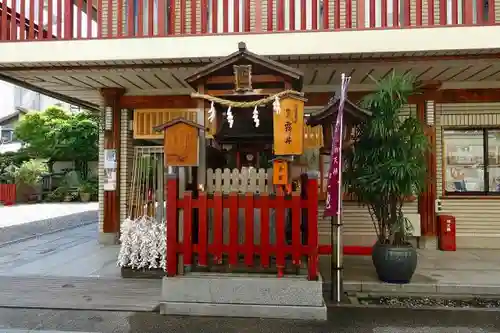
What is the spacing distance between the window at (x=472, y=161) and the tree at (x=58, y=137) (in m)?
22.0

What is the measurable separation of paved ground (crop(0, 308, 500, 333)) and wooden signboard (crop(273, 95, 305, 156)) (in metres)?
2.22

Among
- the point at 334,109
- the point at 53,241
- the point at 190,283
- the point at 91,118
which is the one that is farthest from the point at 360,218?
the point at 91,118

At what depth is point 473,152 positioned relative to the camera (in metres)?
9.58

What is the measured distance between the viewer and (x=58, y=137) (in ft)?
87.0

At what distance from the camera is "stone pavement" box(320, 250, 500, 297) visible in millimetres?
6418

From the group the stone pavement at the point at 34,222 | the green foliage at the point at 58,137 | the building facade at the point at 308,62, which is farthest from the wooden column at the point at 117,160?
the green foliage at the point at 58,137

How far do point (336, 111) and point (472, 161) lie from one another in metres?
5.55

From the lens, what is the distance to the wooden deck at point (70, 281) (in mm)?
5844

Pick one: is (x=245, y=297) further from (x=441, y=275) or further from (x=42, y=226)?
(x=42, y=226)

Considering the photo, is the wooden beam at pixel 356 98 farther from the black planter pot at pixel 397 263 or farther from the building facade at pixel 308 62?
the black planter pot at pixel 397 263

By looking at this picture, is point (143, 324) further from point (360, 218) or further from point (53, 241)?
point (53, 241)

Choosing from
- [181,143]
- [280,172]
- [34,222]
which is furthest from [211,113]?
[34,222]

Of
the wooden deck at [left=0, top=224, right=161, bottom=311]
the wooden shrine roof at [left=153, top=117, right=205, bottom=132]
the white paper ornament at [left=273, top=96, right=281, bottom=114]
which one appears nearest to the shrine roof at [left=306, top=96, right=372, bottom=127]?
the white paper ornament at [left=273, top=96, right=281, bottom=114]

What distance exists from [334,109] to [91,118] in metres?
26.0
